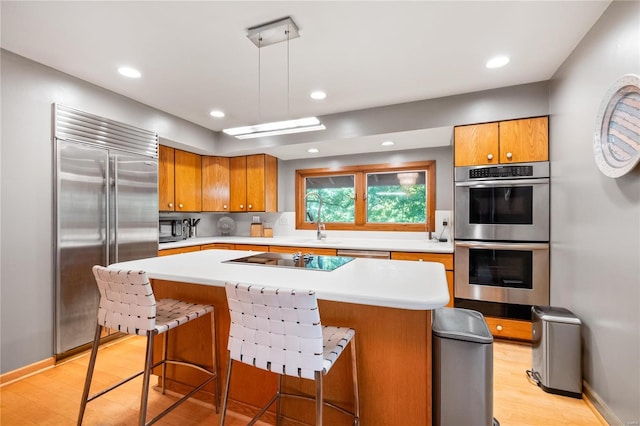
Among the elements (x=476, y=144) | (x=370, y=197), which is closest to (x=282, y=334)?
(x=476, y=144)

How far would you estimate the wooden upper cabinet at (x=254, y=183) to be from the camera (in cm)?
414

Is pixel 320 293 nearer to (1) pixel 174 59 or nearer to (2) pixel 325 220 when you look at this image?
(1) pixel 174 59

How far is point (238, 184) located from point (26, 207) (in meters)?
2.36

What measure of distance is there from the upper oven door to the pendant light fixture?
1.81 m

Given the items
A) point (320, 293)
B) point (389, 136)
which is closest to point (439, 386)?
point (320, 293)

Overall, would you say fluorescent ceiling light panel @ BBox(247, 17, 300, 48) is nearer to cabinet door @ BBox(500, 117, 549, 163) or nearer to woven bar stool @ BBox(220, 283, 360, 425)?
woven bar stool @ BBox(220, 283, 360, 425)

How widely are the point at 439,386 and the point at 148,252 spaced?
2.99m

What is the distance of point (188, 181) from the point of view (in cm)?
399

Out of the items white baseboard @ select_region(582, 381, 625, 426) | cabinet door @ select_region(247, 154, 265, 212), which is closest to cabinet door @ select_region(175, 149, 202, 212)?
cabinet door @ select_region(247, 154, 265, 212)

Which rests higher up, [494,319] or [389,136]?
[389,136]

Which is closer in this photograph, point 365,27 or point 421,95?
point 365,27

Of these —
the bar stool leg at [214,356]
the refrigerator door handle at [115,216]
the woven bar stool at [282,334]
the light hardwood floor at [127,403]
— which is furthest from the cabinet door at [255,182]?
the woven bar stool at [282,334]

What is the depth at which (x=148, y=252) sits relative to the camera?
3.12 meters

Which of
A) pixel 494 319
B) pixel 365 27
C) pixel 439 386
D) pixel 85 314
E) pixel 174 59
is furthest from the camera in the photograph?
pixel 494 319
